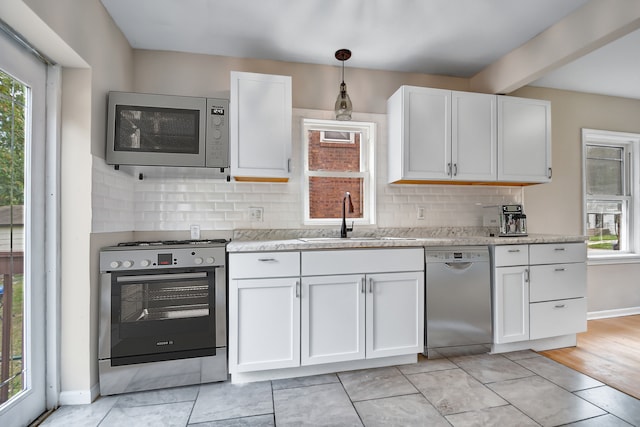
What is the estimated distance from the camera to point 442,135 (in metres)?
2.92

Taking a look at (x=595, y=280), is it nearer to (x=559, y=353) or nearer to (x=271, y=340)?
(x=559, y=353)

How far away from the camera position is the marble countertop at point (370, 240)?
7.43ft

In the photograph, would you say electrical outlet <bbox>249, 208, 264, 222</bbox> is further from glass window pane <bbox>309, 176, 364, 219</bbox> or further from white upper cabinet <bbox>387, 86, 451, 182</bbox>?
white upper cabinet <bbox>387, 86, 451, 182</bbox>

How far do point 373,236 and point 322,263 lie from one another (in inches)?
35.0

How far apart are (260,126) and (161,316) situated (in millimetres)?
1520

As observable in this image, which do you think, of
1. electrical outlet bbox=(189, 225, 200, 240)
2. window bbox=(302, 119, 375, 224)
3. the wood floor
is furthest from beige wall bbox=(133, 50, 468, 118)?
the wood floor

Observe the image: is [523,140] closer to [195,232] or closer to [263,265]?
[263,265]

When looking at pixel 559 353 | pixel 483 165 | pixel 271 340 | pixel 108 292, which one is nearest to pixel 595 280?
pixel 559 353

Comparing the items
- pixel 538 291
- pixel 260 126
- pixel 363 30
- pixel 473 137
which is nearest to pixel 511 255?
pixel 538 291

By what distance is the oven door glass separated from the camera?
2090 mm

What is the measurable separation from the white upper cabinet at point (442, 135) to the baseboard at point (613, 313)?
2188mm

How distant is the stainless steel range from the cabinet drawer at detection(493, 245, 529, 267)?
2.11 metres

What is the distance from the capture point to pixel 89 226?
2.01 metres

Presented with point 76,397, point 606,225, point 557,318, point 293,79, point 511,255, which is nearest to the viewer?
point 76,397
